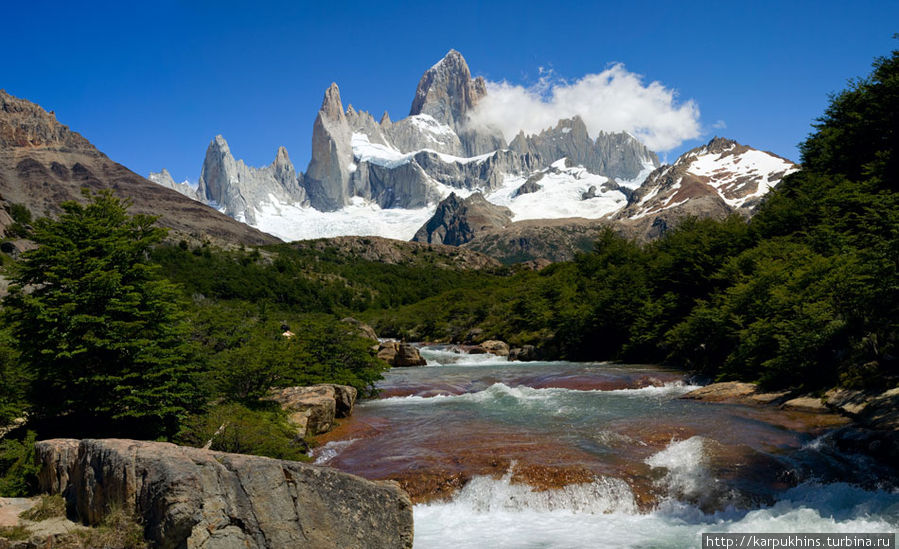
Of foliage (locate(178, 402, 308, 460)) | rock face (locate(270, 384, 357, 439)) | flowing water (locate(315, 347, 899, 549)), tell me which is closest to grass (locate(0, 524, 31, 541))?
foliage (locate(178, 402, 308, 460))

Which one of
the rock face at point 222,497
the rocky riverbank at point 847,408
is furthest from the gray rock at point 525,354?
the rock face at point 222,497

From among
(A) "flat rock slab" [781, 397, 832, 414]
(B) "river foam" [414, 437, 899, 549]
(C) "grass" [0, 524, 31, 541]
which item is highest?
(C) "grass" [0, 524, 31, 541]

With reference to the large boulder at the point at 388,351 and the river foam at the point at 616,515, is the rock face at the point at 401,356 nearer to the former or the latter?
the large boulder at the point at 388,351

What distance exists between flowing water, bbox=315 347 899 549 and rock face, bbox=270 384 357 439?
600 millimetres

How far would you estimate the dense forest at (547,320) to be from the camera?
11930 millimetres

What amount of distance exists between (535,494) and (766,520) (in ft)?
15.2

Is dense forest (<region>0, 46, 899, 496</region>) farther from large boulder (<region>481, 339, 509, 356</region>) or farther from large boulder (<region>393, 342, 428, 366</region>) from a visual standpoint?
large boulder (<region>393, 342, 428, 366</region>)

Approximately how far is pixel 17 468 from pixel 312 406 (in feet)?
30.8

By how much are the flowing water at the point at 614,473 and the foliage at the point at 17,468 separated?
7008mm

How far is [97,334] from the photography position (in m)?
11.8

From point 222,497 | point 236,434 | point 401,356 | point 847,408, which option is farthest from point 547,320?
point 222,497

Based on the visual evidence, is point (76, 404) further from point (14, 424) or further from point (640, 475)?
point (640, 475)

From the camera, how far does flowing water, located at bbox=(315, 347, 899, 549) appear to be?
10.4m

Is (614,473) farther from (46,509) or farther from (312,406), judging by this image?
(46,509)
